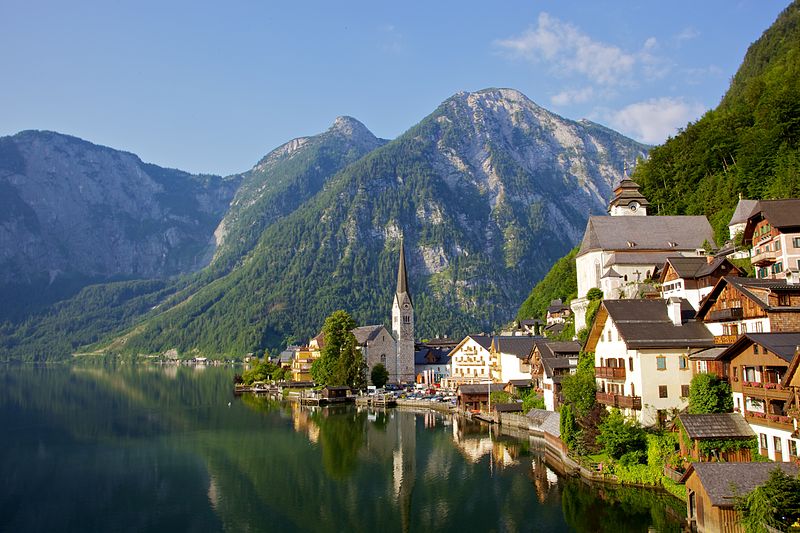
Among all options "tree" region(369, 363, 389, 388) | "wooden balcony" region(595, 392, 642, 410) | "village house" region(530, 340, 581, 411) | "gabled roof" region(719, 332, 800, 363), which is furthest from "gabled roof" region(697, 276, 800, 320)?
"tree" region(369, 363, 389, 388)

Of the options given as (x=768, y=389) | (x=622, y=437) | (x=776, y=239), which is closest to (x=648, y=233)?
(x=776, y=239)

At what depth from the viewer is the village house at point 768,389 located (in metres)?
32.8

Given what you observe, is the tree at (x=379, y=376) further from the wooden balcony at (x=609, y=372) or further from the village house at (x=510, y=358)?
the wooden balcony at (x=609, y=372)

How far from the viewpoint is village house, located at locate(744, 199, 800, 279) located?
49.9m

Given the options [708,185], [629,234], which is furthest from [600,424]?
[708,185]

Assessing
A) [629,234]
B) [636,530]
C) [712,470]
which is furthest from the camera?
[629,234]

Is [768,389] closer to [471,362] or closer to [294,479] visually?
[294,479]

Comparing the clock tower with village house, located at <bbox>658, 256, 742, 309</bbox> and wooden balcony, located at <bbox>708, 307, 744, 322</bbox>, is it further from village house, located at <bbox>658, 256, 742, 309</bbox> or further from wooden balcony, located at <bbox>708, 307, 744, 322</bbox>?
wooden balcony, located at <bbox>708, 307, 744, 322</bbox>

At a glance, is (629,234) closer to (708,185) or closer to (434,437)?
(708,185)

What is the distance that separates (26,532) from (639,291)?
170ft

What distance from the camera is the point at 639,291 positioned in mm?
59812

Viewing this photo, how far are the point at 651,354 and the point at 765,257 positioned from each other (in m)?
15.6

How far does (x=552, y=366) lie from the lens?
66812 millimetres

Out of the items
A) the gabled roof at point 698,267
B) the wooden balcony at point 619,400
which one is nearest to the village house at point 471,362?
the gabled roof at point 698,267
